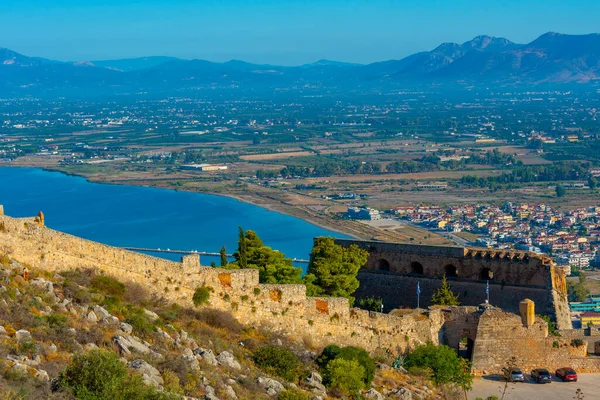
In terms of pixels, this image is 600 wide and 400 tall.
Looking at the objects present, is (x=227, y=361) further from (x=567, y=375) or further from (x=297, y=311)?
(x=567, y=375)

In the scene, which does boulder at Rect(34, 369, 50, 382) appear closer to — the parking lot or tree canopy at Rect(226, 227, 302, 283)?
the parking lot

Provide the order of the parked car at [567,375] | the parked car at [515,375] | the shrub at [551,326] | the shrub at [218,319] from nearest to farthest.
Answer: the shrub at [218,319] → the parked car at [515,375] → the parked car at [567,375] → the shrub at [551,326]

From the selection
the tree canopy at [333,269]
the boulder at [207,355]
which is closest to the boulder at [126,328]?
the boulder at [207,355]

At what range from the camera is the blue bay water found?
63719mm

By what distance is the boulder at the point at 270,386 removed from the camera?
44.5ft

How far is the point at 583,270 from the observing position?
5681cm

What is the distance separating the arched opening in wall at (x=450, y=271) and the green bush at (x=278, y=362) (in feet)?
26.3

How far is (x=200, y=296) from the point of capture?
16297mm

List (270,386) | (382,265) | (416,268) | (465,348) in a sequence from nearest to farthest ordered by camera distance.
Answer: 1. (270,386)
2. (465,348)
3. (416,268)
4. (382,265)

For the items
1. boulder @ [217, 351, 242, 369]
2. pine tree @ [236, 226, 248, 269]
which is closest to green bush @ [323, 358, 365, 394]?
boulder @ [217, 351, 242, 369]

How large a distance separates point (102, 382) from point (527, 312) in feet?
31.2

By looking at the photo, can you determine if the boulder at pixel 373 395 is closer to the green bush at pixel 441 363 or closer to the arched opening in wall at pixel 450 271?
the green bush at pixel 441 363

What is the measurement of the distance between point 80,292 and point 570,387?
819cm

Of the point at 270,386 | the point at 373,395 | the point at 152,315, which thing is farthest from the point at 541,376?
the point at 152,315
